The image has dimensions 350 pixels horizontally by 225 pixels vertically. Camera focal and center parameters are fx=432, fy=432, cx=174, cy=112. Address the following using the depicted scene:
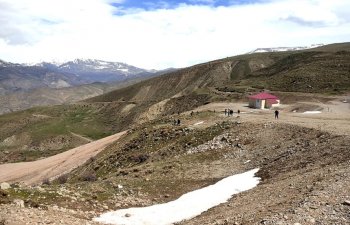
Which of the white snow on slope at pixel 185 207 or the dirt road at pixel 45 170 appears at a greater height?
the white snow on slope at pixel 185 207

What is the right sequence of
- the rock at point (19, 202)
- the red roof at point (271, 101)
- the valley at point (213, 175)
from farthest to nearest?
the red roof at point (271, 101)
the rock at point (19, 202)
the valley at point (213, 175)

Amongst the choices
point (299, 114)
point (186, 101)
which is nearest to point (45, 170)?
point (299, 114)

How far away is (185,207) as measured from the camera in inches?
1027

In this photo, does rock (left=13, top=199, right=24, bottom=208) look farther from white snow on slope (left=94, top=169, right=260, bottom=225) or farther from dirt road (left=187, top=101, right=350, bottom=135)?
dirt road (left=187, top=101, right=350, bottom=135)

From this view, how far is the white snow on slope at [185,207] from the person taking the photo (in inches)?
932

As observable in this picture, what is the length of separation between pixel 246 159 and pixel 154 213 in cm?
1372

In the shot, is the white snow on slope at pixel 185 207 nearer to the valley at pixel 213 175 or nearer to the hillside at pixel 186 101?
the valley at pixel 213 175

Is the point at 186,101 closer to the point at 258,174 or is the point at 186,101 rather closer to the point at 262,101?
the point at 262,101

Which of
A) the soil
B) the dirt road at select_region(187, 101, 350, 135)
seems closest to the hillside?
the dirt road at select_region(187, 101, 350, 135)

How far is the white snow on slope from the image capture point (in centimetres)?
2367

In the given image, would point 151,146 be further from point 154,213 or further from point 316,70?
point 316,70

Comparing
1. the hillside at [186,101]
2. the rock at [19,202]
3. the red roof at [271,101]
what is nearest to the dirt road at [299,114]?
the red roof at [271,101]

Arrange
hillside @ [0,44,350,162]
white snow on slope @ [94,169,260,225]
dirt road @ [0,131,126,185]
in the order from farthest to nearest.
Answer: hillside @ [0,44,350,162], dirt road @ [0,131,126,185], white snow on slope @ [94,169,260,225]

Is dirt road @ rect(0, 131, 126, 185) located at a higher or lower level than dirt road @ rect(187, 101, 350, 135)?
lower
